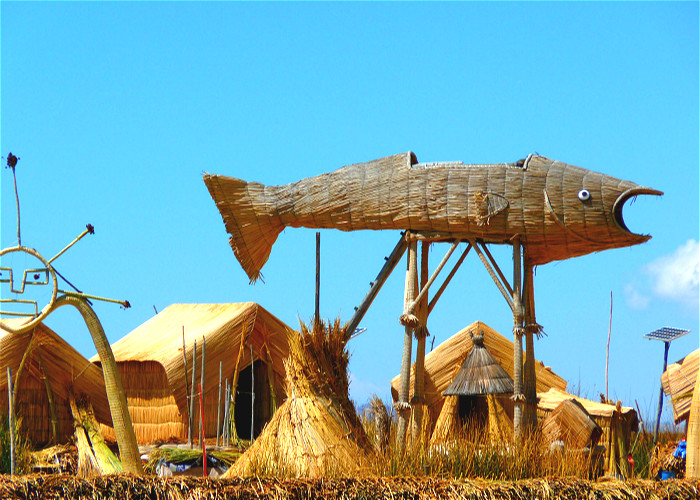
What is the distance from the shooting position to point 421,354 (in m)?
12.0

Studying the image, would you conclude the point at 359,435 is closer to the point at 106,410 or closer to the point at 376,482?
the point at 376,482

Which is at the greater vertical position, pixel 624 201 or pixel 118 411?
pixel 624 201

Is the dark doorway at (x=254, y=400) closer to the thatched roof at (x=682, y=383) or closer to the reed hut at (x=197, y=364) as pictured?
the reed hut at (x=197, y=364)

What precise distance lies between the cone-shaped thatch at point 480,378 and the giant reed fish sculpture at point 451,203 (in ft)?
6.56

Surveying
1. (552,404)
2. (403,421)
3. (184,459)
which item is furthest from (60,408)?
(552,404)

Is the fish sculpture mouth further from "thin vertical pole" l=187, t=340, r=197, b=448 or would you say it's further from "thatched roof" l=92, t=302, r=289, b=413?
"thatched roof" l=92, t=302, r=289, b=413

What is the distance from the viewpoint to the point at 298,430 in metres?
10.0

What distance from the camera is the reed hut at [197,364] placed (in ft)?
50.6

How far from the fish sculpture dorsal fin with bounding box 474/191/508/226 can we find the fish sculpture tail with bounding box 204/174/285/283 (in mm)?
2648

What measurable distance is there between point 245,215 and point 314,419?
344 cm

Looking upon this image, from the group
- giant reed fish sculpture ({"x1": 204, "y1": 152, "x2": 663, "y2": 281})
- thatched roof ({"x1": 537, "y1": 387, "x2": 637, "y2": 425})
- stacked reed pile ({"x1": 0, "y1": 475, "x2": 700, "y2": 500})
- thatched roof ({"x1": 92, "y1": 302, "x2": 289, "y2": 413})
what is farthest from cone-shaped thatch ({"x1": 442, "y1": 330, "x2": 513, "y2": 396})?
stacked reed pile ({"x1": 0, "y1": 475, "x2": 700, "y2": 500})

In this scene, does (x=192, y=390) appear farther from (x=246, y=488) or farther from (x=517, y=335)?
(x=246, y=488)

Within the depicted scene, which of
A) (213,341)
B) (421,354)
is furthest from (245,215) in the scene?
(213,341)

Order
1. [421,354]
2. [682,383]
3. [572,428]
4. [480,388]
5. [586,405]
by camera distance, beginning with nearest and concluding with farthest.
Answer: [572,428] → [421,354] → [682,383] → [480,388] → [586,405]
